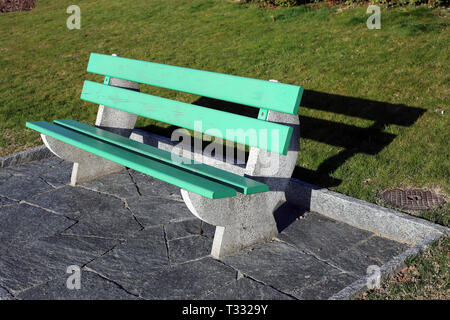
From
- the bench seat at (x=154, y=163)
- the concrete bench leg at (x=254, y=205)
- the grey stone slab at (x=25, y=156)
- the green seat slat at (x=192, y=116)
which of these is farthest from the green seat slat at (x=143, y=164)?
the grey stone slab at (x=25, y=156)

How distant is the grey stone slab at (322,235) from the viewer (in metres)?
3.82

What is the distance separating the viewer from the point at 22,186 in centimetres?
500

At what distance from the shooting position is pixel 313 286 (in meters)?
3.34

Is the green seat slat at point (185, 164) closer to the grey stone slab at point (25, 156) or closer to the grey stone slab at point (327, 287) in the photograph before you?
the grey stone slab at point (327, 287)

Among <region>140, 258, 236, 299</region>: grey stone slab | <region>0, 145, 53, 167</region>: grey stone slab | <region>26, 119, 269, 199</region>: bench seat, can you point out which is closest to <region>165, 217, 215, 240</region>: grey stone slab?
<region>140, 258, 236, 299</region>: grey stone slab

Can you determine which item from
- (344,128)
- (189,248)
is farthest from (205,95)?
(344,128)

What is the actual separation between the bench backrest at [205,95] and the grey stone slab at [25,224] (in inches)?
45.6

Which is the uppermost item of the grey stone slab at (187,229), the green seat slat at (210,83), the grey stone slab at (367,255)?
the green seat slat at (210,83)

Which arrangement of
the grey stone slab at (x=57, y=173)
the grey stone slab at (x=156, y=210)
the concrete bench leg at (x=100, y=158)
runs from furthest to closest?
the grey stone slab at (x=57, y=173) < the concrete bench leg at (x=100, y=158) < the grey stone slab at (x=156, y=210)

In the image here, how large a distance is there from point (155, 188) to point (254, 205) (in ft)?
4.78

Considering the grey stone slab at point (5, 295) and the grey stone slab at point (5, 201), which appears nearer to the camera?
the grey stone slab at point (5, 295)

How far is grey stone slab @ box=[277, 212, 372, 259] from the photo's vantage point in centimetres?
382
